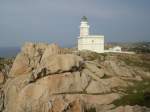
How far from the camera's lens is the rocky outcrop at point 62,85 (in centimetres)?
3716

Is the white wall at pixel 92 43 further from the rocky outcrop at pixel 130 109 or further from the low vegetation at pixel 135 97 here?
the rocky outcrop at pixel 130 109

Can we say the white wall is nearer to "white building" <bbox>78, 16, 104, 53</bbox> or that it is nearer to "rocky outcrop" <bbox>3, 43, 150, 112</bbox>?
"white building" <bbox>78, 16, 104, 53</bbox>

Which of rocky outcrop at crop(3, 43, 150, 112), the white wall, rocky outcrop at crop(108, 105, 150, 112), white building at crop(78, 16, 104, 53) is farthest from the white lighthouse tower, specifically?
rocky outcrop at crop(108, 105, 150, 112)

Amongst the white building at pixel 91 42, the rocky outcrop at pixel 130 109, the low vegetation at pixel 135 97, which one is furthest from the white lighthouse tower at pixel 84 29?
the rocky outcrop at pixel 130 109

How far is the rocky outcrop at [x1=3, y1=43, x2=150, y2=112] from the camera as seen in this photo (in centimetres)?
3716

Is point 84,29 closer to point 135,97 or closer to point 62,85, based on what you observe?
point 62,85

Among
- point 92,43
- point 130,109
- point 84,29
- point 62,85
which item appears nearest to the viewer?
point 130,109

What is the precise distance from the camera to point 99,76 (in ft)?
149

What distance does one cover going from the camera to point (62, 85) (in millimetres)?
41250

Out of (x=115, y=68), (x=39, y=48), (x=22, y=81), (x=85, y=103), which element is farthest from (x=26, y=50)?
(x=85, y=103)

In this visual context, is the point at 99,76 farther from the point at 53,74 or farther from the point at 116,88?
the point at 53,74

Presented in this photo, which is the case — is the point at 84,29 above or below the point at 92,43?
above

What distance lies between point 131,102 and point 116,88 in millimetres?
7364

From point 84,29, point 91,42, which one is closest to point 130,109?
point 91,42
